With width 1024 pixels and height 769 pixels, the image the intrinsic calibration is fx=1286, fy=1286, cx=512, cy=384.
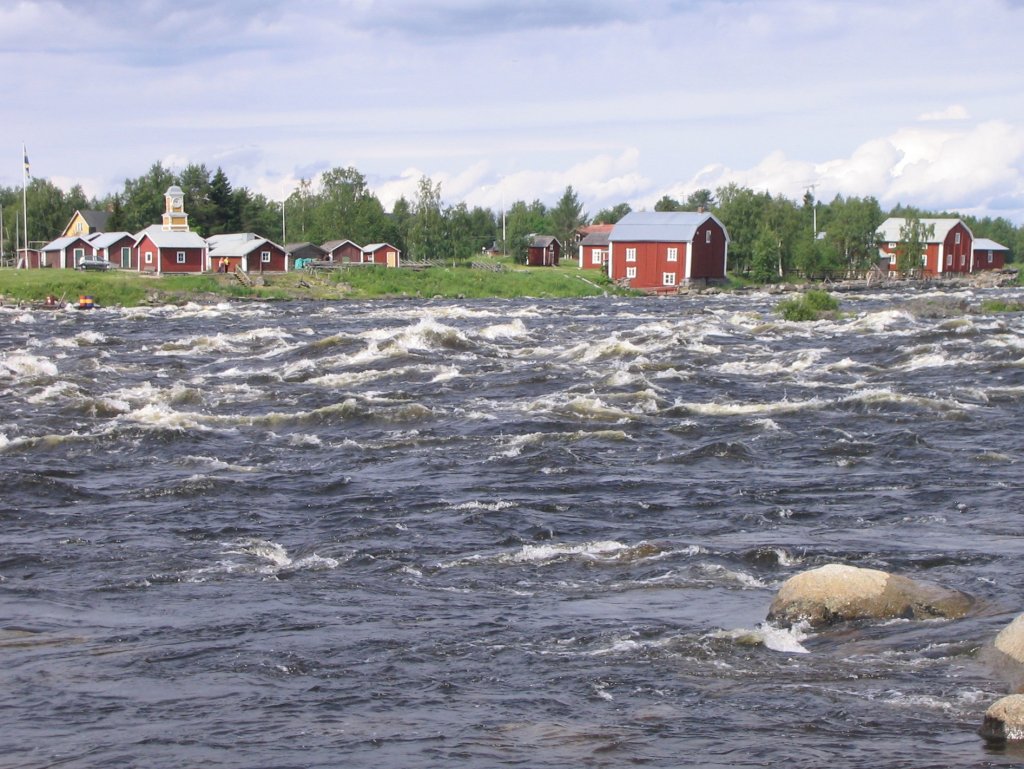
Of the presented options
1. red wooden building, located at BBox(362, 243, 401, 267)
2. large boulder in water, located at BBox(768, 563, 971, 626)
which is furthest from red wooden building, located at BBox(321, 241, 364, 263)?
→ large boulder in water, located at BBox(768, 563, 971, 626)

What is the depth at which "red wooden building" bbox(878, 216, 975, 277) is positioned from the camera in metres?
126

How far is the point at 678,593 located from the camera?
14148 millimetres

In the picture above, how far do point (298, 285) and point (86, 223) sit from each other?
40.3m

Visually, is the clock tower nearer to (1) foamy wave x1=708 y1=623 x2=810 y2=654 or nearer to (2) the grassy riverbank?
(2) the grassy riverbank

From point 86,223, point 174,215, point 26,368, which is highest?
point 86,223

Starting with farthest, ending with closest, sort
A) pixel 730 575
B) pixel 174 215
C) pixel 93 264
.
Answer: pixel 174 215
pixel 93 264
pixel 730 575

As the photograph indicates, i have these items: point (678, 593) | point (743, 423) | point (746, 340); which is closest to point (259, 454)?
point (743, 423)

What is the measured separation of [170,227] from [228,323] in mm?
46588

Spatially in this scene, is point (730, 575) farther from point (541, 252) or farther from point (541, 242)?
point (541, 242)

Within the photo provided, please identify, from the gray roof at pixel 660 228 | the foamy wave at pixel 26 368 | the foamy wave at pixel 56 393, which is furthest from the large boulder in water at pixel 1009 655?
the gray roof at pixel 660 228

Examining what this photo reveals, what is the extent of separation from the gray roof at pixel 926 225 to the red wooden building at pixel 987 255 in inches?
269

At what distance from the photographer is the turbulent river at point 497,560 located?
1020cm

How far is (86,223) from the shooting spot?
118m

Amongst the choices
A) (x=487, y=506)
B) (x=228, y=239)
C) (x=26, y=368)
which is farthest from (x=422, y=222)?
(x=487, y=506)
